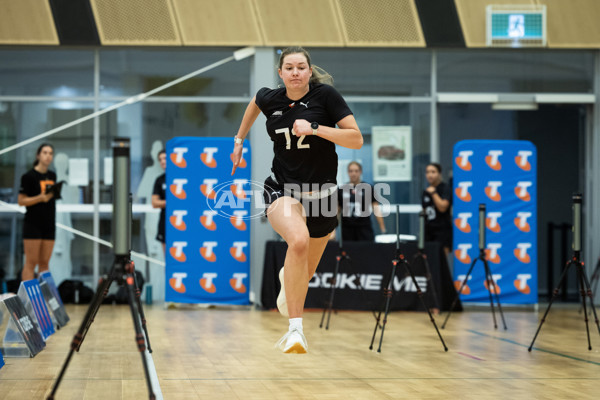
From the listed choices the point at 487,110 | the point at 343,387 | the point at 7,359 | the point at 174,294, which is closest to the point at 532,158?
the point at 487,110

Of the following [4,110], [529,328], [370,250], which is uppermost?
[4,110]

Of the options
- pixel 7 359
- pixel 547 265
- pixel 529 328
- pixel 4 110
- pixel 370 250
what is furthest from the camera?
pixel 547 265

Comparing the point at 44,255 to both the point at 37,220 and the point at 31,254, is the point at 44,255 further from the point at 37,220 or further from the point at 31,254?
the point at 37,220

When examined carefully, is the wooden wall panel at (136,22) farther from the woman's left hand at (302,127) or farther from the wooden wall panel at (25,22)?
the woman's left hand at (302,127)

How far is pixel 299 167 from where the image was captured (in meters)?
4.74

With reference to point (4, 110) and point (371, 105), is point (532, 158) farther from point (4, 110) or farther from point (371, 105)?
point (4, 110)

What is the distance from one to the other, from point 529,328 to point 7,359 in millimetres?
5402

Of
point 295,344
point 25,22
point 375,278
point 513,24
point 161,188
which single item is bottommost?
point 375,278

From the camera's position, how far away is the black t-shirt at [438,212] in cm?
1019

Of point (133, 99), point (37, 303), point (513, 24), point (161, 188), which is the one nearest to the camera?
point (37, 303)

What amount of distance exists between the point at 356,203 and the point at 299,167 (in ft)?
18.3

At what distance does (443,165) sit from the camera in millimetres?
11586

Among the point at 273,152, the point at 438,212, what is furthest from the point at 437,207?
the point at 273,152

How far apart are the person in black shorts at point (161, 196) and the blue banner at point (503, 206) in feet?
13.0
